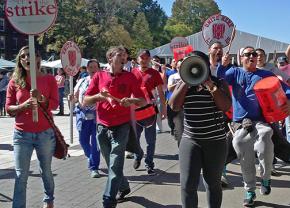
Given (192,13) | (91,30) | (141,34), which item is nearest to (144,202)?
(91,30)

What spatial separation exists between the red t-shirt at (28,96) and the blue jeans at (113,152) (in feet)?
2.69

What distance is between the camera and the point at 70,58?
1037cm

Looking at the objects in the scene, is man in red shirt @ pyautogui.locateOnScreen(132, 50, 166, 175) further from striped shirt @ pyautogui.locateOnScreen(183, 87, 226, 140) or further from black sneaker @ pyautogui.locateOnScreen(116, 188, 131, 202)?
striped shirt @ pyautogui.locateOnScreen(183, 87, 226, 140)

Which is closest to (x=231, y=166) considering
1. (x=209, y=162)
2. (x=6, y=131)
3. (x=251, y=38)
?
(x=209, y=162)

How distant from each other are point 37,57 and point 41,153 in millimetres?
1021

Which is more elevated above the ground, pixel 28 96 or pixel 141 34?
pixel 141 34

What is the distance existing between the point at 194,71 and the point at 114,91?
1.63 m

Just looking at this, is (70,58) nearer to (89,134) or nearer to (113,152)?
(89,134)

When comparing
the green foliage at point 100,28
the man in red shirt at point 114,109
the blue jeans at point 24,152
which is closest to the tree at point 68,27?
the green foliage at point 100,28

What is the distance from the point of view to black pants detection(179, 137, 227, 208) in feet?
13.8

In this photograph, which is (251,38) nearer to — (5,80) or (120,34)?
(5,80)

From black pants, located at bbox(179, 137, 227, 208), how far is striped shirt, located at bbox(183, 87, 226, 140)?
0.24 feet

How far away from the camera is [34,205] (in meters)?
5.61

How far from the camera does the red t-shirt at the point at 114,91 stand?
534 cm
